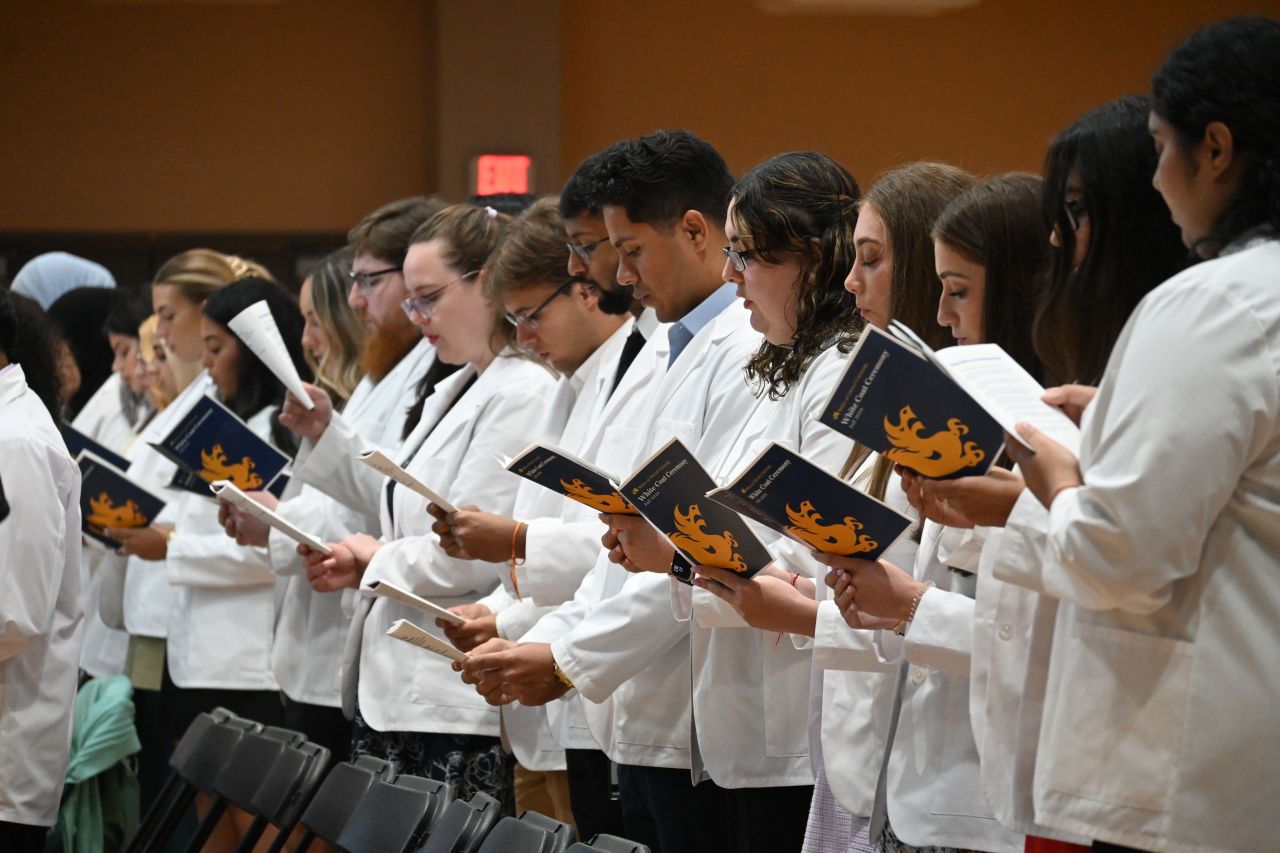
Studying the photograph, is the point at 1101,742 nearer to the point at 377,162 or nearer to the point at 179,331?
the point at 179,331

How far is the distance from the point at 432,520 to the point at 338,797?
837 mm

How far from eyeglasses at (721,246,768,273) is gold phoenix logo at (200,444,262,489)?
169 centimetres

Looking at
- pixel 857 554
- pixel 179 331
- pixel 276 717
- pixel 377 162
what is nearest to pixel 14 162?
pixel 377 162

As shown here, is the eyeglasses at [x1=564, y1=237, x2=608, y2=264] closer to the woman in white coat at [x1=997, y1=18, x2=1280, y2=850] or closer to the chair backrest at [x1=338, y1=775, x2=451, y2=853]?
the chair backrest at [x1=338, y1=775, x2=451, y2=853]

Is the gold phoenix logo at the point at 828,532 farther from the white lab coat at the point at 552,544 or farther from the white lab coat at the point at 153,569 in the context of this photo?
the white lab coat at the point at 153,569

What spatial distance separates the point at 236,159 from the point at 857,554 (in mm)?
7555

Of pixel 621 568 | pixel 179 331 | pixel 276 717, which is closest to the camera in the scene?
pixel 621 568

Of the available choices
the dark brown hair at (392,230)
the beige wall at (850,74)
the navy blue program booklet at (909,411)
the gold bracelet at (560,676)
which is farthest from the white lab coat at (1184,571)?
the beige wall at (850,74)

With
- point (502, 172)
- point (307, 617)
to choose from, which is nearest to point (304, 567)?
point (307, 617)

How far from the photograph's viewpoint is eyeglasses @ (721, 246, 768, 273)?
2.66 metres

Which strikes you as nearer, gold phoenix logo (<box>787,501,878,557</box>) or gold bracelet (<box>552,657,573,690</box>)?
gold phoenix logo (<box>787,501,878,557</box>)

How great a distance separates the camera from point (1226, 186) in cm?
169

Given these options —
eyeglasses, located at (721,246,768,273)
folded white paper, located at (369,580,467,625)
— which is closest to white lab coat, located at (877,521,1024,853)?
eyeglasses, located at (721,246,768,273)

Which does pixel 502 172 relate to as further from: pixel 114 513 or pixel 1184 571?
pixel 1184 571
